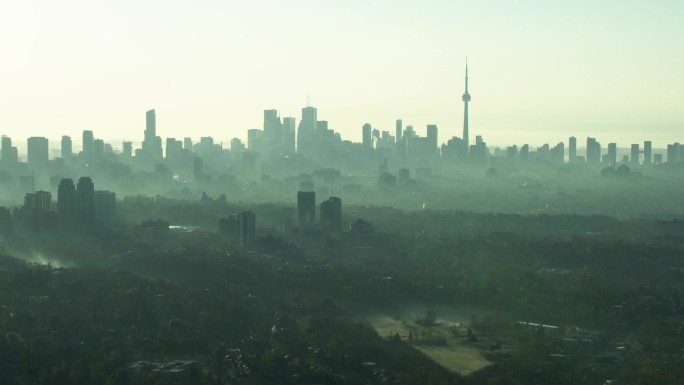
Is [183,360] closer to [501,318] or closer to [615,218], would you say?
[501,318]

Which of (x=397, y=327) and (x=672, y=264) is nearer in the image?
(x=397, y=327)

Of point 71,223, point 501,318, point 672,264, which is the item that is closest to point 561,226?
point 672,264

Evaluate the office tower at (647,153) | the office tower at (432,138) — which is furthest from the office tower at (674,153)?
the office tower at (432,138)

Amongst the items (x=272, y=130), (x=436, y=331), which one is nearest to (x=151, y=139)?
(x=272, y=130)

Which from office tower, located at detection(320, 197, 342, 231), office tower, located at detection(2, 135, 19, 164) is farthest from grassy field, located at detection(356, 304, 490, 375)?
office tower, located at detection(2, 135, 19, 164)

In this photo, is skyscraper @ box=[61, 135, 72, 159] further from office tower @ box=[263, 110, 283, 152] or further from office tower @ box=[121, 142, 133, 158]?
office tower @ box=[263, 110, 283, 152]

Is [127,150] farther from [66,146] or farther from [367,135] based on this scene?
[367,135]
